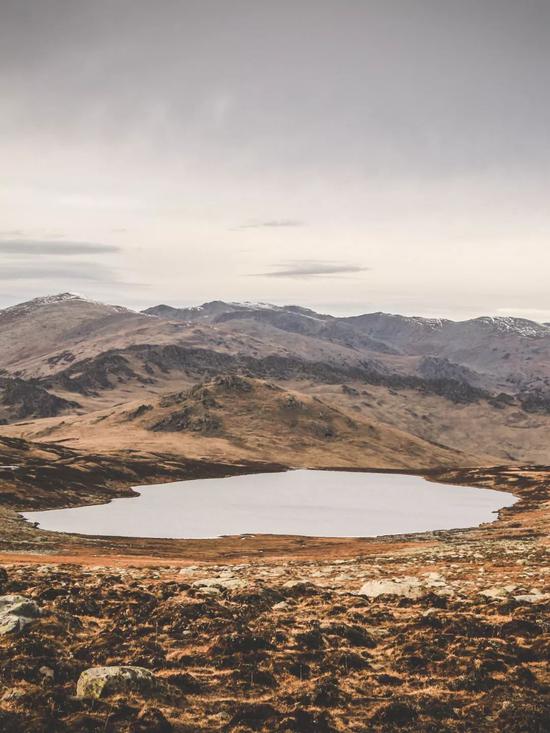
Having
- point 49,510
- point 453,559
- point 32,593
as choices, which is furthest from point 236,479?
point 32,593

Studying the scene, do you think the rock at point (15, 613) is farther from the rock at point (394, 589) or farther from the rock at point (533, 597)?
the rock at point (533, 597)

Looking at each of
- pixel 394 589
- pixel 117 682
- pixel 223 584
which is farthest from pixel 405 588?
pixel 117 682

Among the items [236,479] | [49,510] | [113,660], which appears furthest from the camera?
[236,479]

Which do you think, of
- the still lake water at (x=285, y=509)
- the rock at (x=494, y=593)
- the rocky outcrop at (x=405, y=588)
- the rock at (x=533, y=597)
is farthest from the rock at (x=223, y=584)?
the still lake water at (x=285, y=509)

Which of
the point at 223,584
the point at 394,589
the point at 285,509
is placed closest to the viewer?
the point at 394,589

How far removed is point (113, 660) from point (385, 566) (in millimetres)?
25153

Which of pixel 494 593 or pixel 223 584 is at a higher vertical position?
pixel 494 593

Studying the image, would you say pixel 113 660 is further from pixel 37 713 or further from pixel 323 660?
pixel 323 660

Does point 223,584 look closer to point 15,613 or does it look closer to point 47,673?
point 15,613

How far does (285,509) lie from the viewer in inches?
4099

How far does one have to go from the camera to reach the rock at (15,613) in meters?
19.9

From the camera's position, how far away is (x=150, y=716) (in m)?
14.7

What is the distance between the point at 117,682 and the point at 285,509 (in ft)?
294

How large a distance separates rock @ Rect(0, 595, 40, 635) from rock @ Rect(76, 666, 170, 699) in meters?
4.64
